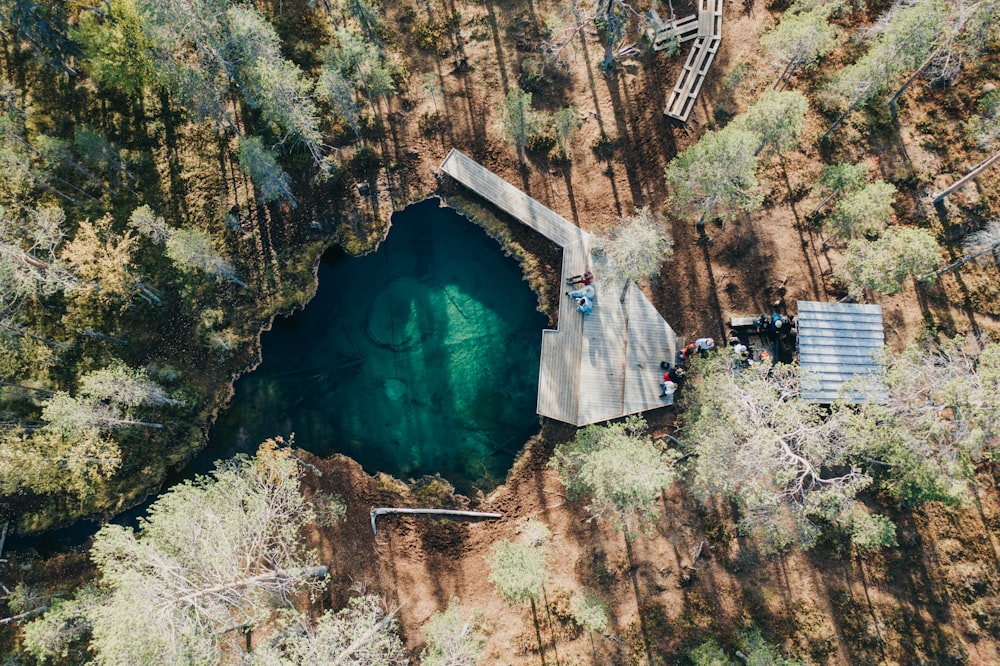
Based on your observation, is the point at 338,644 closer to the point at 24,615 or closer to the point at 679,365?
the point at 24,615

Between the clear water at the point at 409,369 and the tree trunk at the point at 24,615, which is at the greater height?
the clear water at the point at 409,369

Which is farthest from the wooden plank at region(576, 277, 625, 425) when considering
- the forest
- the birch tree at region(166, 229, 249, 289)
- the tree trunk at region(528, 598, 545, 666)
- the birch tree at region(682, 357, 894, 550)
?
the birch tree at region(166, 229, 249, 289)

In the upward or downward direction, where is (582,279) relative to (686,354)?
upward

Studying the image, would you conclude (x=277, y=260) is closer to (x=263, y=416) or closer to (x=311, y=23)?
(x=263, y=416)

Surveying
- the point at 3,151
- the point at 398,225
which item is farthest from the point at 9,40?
the point at 398,225

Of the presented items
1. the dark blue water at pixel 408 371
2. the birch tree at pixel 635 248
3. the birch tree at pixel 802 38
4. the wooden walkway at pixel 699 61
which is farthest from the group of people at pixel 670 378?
the birch tree at pixel 802 38

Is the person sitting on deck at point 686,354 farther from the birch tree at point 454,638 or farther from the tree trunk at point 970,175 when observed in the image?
the birch tree at point 454,638

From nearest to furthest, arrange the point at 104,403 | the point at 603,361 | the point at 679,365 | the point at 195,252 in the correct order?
the point at 195,252
the point at 104,403
the point at 679,365
the point at 603,361

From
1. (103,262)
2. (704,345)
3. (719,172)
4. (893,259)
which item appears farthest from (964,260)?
(103,262)
